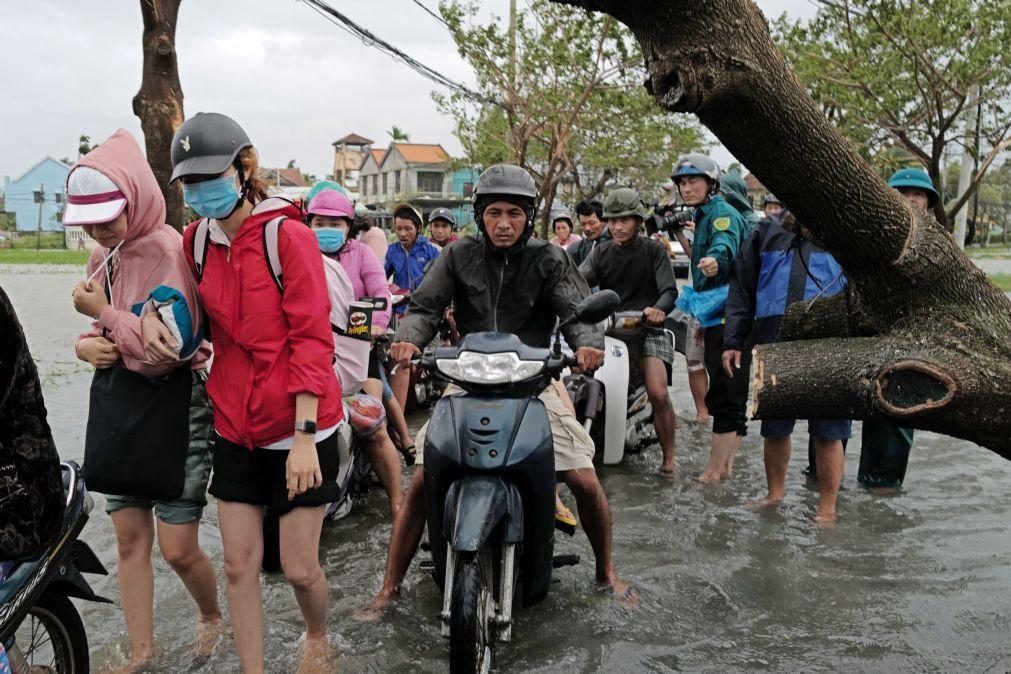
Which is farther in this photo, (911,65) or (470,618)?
(911,65)

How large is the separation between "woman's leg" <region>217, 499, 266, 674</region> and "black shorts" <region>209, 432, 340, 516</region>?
0.15 ft

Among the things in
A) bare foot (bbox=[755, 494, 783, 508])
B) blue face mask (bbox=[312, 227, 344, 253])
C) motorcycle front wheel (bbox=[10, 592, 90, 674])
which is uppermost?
blue face mask (bbox=[312, 227, 344, 253])

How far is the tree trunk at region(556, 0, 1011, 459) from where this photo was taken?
2.19m

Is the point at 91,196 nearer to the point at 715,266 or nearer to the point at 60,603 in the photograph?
the point at 60,603

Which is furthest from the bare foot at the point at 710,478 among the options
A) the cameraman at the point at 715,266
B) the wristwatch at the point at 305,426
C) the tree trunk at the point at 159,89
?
the tree trunk at the point at 159,89

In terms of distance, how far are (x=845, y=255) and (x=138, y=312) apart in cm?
233

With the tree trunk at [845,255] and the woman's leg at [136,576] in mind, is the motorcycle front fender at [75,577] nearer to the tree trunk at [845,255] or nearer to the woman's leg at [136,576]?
the woman's leg at [136,576]

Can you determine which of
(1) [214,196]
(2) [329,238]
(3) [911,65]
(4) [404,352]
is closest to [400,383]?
(2) [329,238]

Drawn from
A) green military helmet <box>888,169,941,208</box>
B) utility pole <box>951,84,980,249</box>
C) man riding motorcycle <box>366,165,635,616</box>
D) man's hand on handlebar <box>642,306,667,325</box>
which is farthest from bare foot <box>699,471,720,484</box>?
utility pole <box>951,84,980,249</box>

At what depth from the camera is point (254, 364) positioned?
311 cm

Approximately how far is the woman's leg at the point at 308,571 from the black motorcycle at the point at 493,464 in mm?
468

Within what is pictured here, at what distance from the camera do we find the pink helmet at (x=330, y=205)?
5516 mm

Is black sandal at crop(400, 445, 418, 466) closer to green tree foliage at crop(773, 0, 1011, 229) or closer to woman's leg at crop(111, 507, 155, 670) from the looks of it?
woman's leg at crop(111, 507, 155, 670)

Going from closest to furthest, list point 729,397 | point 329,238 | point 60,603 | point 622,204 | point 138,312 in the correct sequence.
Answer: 1. point 60,603
2. point 138,312
3. point 329,238
4. point 729,397
5. point 622,204
